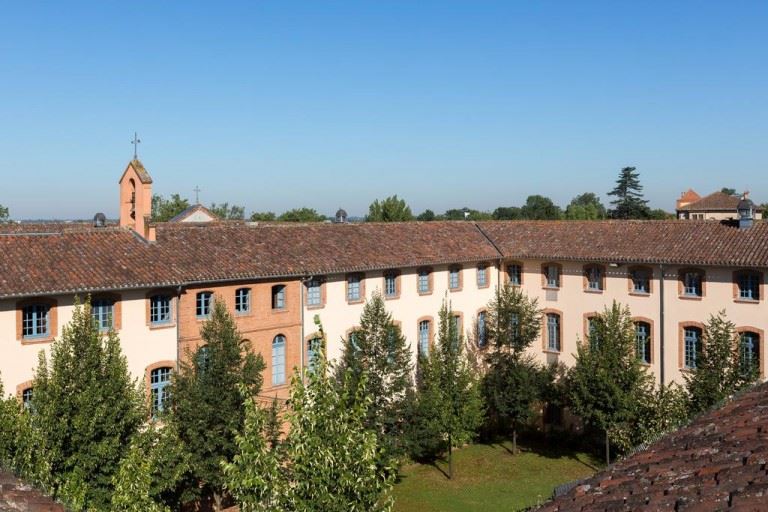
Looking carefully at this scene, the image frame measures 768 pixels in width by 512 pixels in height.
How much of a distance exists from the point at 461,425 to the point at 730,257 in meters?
13.6

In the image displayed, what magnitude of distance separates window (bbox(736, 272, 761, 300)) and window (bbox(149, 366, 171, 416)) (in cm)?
2403

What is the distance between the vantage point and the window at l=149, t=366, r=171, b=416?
27.2 meters

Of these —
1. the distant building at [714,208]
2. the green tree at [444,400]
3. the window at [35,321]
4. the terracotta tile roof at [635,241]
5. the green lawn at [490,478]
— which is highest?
the distant building at [714,208]

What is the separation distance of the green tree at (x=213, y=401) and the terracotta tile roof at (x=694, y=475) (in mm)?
17619

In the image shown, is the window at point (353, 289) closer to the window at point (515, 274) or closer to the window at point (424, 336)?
the window at point (424, 336)

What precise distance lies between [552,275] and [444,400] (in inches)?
402

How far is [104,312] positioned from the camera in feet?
85.1

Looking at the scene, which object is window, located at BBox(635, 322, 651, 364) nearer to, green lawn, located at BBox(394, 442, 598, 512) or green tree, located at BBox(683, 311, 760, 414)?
green tree, located at BBox(683, 311, 760, 414)

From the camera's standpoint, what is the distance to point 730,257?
3173cm

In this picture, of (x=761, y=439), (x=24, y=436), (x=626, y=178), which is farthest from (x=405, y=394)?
(x=626, y=178)

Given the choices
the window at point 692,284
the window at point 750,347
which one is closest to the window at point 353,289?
the window at point 692,284

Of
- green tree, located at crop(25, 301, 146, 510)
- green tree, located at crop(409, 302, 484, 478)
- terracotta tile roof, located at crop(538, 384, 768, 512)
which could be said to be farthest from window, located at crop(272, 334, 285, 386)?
terracotta tile roof, located at crop(538, 384, 768, 512)

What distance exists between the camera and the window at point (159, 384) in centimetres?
2722

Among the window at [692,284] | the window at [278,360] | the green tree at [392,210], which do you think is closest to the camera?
the window at [278,360]
